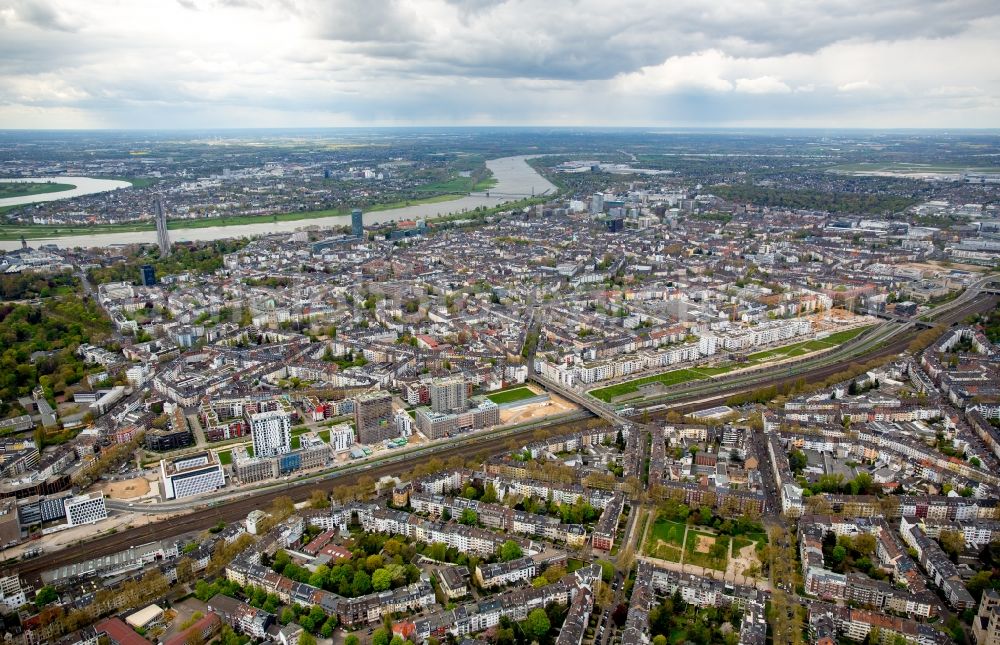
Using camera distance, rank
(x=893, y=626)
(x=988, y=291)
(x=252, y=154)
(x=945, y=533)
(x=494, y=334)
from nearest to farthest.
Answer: (x=893, y=626) < (x=945, y=533) < (x=494, y=334) < (x=988, y=291) < (x=252, y=154)

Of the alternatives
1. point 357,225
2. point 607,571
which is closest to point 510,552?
point 607,571

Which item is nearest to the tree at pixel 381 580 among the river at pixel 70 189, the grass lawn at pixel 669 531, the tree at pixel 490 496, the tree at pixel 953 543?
the tree at pixel 490 496

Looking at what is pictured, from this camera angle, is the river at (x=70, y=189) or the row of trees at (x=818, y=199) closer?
the row of trees at (x=818, y=199)

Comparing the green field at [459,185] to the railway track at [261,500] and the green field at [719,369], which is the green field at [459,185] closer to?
the green field at [719,369]

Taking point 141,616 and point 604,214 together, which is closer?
point 141,616

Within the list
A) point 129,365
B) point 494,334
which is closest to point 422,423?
point 494,334

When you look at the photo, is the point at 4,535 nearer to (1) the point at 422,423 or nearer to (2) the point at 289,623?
(2) the point at 289,623

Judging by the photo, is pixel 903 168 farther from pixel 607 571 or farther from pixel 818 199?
pixel 607 571
